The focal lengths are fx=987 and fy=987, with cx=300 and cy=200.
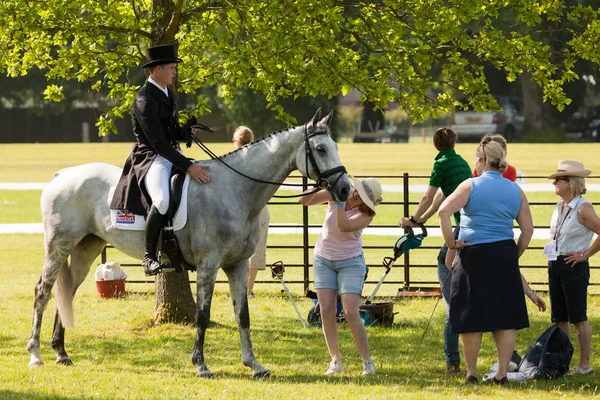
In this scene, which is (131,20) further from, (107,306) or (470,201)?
(470,201)

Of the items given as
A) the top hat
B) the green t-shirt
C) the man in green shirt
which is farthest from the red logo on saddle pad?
the green t-shirt

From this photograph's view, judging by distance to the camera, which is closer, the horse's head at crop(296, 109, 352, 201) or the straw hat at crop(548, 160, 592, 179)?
the horse's head at crop(296, 109, 352, 201)

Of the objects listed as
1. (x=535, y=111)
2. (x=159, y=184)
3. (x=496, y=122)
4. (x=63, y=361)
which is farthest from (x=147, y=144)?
(x=496, y=122)

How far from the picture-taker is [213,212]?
8484 mm

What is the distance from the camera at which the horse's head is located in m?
7.98

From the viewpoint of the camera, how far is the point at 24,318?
1184 centimetres

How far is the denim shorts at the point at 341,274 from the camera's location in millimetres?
8438

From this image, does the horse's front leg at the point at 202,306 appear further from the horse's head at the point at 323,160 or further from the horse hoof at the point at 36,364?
the horse hoof at the point at 36,364

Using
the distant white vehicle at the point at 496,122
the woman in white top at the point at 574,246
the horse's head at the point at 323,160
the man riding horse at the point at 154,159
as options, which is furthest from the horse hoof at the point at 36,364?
the distant white vehicle at the point at 496,122

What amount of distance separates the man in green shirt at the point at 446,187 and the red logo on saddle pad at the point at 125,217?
236 cm

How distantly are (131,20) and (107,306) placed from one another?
12.0ft

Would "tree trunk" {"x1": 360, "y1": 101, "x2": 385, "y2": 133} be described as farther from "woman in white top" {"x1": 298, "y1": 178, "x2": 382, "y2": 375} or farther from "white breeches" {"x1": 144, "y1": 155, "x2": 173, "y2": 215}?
"white breeches" {"x1": 144, "y1": 155, "x2": 173, "y2": 215}

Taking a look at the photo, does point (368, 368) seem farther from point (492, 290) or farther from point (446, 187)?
point (446, 187)

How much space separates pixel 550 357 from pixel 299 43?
14.4ft
